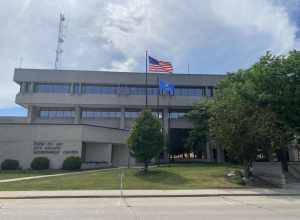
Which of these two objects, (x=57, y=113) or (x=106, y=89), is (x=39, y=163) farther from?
(x=106, y=89)

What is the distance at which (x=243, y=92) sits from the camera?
25156 mm

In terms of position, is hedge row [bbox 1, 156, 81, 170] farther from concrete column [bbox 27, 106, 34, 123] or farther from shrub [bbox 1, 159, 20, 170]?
concrete column [bbox 27, 106, 34, 123]

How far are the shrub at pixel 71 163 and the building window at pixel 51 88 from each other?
70.5 feet

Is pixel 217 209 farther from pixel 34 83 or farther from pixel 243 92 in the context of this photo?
pixel 34 83

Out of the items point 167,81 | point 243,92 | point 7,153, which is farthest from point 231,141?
point 167,81

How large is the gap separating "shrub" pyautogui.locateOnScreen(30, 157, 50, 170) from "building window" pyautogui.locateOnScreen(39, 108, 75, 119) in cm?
2085

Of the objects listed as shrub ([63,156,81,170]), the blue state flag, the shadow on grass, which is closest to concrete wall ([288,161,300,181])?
the shadow on grass

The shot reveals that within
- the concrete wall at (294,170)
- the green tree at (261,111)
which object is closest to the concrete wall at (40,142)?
the green tree at (261,111)

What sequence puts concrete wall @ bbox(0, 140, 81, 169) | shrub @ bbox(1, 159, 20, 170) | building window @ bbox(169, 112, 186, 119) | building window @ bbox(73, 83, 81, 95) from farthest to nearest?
1. building window @ bbox(169, 112, 186, 119)
2. building window @ bbox(73, 83, 81, 95)
3. concrete wall @ bbox(0, 140, 81, 169)
4. shrub @ bbox(1, 159, 20, 170)

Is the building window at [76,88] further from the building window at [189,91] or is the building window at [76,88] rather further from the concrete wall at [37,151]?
the concrete wall at [37,151]

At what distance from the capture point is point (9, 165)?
31.3 metres

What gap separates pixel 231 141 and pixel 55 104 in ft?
121

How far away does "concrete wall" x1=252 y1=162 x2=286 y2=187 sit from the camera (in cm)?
2102

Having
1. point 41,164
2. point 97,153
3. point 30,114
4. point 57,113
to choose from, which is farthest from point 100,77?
point 41,164
